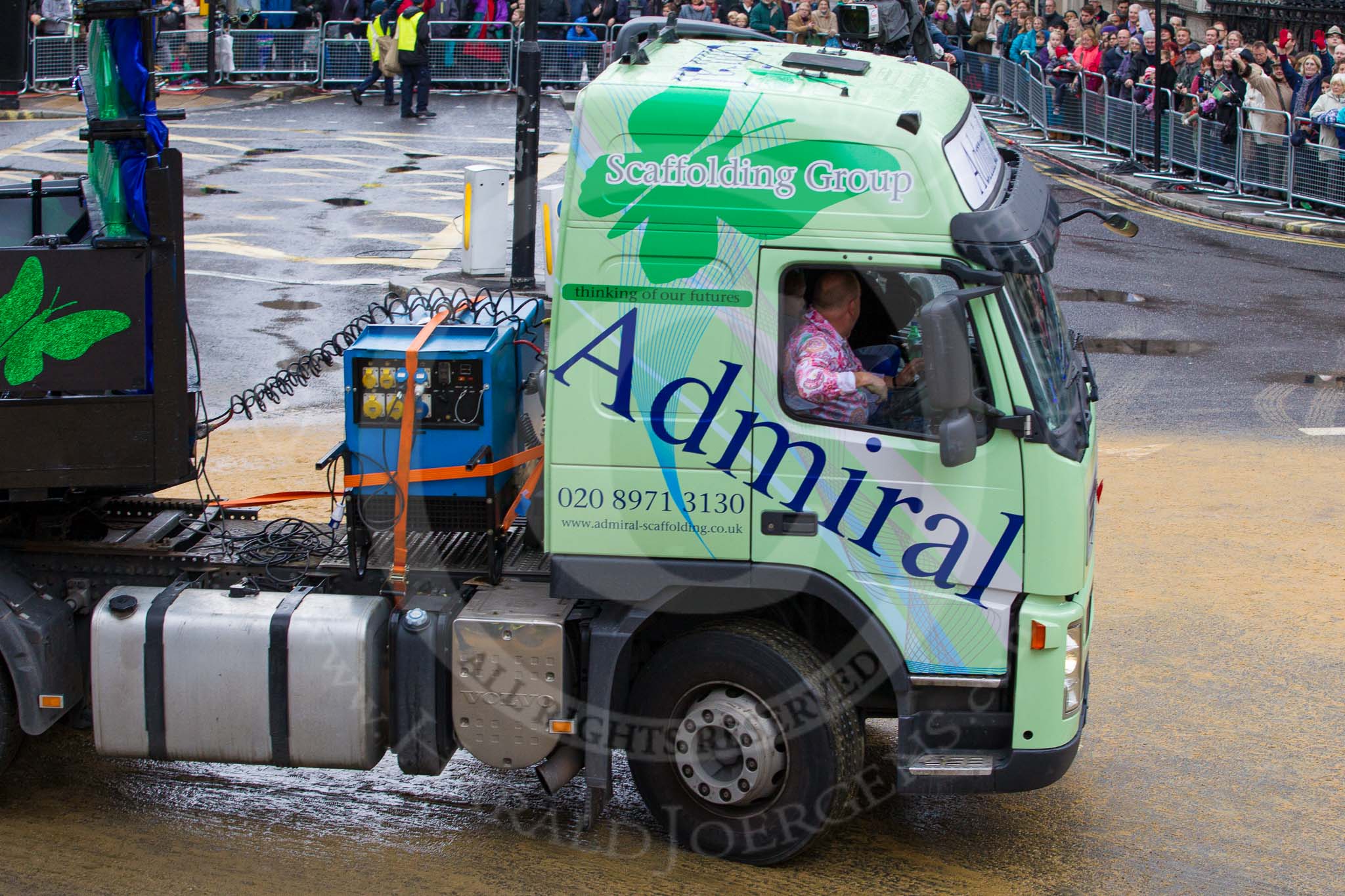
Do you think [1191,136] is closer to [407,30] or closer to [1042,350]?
[407,30]

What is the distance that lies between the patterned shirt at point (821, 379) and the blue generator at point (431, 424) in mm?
1263

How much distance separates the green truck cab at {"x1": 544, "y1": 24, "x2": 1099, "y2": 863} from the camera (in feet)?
16.6

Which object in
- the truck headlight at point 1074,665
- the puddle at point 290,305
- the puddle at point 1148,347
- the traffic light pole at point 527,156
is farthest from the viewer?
the puddle at point 290,305

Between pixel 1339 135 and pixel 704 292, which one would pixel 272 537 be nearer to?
pixel 704 292

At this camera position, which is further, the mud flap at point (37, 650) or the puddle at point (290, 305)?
the puddle at point (290, 305)

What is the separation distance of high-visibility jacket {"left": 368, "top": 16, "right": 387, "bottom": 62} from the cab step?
24248 millimetres

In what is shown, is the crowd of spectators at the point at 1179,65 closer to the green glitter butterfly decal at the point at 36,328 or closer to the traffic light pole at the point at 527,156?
the traffic light pole at the point at 527,156

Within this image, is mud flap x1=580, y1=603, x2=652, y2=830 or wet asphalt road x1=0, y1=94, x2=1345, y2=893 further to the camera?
wet asphalt road x1=0, y1=94, x2=1345, y2=893

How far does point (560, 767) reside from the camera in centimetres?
570

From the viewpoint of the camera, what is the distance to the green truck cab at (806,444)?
16.6ft

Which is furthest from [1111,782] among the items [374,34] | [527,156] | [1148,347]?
[374,34]

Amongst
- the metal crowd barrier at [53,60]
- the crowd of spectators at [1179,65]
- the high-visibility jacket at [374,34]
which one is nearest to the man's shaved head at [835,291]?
the crowd of spectators at [1179,65]

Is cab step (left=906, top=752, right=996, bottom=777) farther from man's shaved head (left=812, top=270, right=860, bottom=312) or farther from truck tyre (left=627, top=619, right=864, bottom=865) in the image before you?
man's shaved head (left=812, top=270, right=860, bottom=312)

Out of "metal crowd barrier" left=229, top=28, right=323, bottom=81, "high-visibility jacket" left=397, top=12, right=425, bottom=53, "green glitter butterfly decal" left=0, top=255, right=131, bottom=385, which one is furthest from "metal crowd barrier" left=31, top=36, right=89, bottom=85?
"green glitter butterfly decal" left=0, top=255, right=131, bottom=385
